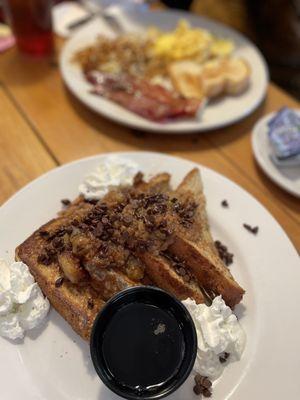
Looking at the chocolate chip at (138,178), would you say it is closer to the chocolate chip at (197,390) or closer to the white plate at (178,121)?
the white plate at (178,121)

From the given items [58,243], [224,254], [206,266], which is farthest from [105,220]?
[224,254]

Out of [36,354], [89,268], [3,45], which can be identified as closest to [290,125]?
[89,268]

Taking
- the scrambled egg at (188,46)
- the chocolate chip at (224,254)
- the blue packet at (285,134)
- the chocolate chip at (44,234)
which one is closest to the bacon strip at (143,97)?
the scrambled egg at (188,46)

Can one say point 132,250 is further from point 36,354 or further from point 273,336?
point 273,336

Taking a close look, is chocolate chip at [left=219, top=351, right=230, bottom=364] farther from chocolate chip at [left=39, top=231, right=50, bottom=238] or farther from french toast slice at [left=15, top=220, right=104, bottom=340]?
chocolate chip at [left=39, top=231, right=50, bottom=238]

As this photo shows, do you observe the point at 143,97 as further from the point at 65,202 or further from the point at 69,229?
the point at 69,229

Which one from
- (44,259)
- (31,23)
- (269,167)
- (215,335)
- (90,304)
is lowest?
(269,167)
